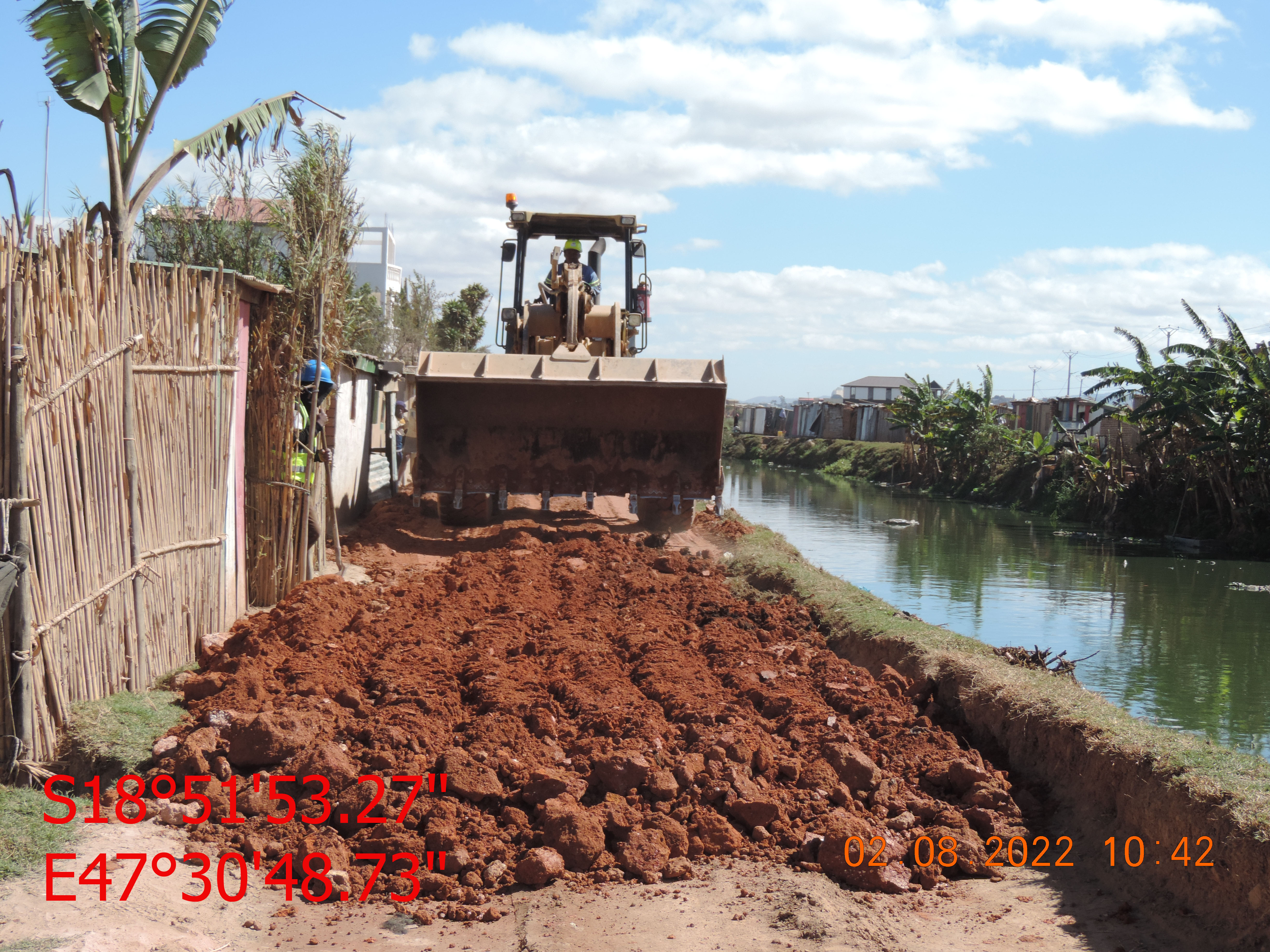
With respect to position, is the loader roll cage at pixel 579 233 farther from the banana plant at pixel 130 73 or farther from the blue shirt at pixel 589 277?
the banana plant at pixel 130 73

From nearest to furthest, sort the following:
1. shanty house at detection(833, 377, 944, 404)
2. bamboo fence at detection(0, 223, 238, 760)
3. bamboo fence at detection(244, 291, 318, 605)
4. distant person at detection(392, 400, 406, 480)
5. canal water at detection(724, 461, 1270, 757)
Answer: bamboo fence at detection(0, 223, 238, 760) < bamboo fence at detection(244, 291, 318, 605) < canal water at detection(724, 461, 1270, 757) < distant person at detection(392, 400, 406, 480) < shanty house at detection(833, 377, 944, 404)

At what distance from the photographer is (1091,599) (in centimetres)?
1426

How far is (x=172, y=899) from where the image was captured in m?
4.14

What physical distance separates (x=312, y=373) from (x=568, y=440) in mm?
3633

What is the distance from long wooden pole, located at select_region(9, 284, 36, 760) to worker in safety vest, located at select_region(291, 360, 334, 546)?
11.4 feet

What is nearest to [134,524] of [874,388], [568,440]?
[568,440]

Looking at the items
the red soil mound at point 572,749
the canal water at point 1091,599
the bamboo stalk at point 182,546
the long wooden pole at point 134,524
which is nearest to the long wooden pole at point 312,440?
the red soil mound at point 572,749

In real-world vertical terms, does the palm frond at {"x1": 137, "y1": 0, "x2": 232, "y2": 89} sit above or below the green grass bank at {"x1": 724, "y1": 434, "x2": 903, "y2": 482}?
above

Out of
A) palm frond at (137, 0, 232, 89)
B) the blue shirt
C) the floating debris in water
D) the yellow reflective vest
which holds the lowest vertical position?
the floating debris in water

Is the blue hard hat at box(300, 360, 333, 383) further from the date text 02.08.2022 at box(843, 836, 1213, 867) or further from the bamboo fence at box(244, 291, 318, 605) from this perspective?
the date text 02.08.2022 at box(843, 836, 1213, 867)

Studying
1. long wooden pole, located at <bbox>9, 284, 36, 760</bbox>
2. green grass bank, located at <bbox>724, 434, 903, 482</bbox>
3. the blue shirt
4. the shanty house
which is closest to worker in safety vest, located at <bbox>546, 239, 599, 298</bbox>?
the blue shirt

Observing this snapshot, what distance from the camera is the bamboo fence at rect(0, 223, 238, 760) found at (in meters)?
4.87

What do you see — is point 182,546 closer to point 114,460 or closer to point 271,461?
point 114,460

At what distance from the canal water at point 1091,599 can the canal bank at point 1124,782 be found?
2531mm
